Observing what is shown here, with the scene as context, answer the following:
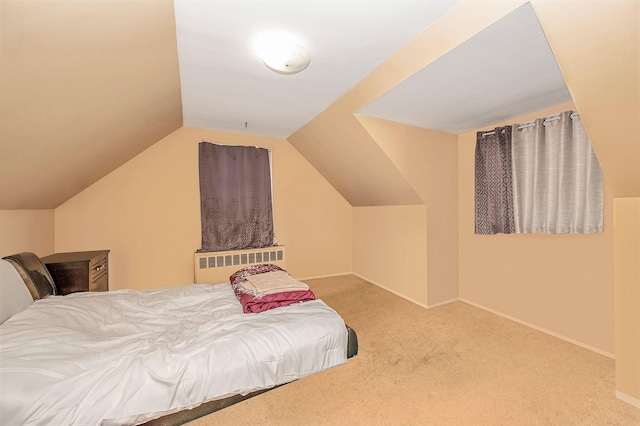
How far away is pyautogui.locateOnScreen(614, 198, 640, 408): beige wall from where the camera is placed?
1.63 meters

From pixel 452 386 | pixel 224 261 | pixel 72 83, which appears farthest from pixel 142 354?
pixel 224 261

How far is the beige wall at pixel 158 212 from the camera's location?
335cm

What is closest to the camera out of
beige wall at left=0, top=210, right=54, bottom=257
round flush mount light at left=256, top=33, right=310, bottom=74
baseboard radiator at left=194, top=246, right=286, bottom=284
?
round flush mount light at left=256, top=33, right=310, bottom=74

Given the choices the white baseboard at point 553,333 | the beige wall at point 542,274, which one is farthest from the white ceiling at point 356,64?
the white baseboard at point 553,333

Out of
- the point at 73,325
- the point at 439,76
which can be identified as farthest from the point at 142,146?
the point at 439,76

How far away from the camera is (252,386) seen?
1475 millimetres

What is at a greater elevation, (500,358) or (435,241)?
(435,241)

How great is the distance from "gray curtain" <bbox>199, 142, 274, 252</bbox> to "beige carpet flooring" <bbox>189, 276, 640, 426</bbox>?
89.7 inches

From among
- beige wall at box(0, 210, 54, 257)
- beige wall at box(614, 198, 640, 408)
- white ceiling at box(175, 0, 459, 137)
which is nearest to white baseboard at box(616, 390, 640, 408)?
beige wall at box(614, 198, 640, 408)

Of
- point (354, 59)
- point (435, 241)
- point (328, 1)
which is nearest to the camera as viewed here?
point (328, 1)

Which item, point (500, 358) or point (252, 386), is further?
point (500, 358)

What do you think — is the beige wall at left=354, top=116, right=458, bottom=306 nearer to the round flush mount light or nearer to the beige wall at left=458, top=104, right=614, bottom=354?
the beige wall at left=458, top=104, right=614, bottom=354

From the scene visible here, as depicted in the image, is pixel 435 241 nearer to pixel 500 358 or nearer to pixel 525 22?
pixel 500 358

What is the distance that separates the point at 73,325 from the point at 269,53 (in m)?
2.14
